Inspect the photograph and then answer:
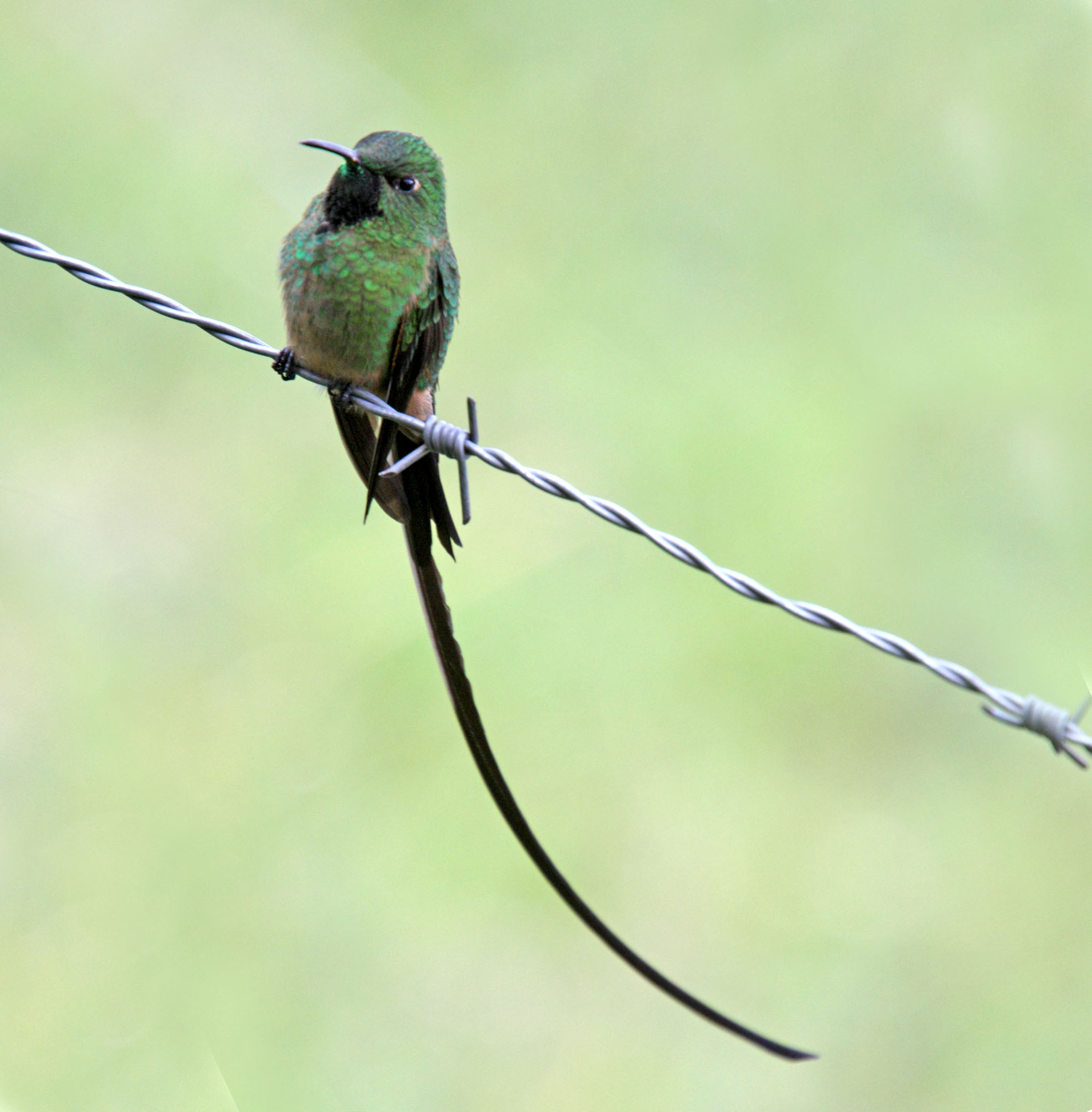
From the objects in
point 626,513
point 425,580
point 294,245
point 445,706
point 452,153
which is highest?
point 452,153

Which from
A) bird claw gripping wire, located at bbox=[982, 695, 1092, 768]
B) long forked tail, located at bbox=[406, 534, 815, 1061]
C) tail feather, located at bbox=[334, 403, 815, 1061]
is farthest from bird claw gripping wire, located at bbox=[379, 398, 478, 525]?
bird claw gripping wire, located at bbox=[982, 695, 1092, 768]

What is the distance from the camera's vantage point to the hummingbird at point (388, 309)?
208 cm

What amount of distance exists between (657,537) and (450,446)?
0.35 m

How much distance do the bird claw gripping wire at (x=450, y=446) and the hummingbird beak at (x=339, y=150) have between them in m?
0.59

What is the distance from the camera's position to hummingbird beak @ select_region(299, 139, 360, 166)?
1.95 metres

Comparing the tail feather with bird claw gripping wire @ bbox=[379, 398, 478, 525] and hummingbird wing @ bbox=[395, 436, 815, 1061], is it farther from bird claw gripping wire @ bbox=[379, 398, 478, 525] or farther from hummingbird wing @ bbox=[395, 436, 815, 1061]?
bird claw gripping wire @ bbox=[379, 398, 478, 525]

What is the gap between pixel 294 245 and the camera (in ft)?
7.22

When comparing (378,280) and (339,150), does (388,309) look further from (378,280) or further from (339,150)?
(339,150)

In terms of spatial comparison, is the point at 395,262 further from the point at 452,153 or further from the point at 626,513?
the point at 452,153

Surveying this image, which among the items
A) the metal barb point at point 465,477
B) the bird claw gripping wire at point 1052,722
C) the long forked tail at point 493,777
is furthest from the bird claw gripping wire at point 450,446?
the bird claw gripping wire at point 1052,722

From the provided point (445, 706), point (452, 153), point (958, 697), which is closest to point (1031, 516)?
point (958, 697)

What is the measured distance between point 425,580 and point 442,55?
480cm

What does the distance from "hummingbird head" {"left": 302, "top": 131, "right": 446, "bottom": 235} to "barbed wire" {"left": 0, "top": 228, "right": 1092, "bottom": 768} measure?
1.15 feet

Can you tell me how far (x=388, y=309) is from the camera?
215cm
